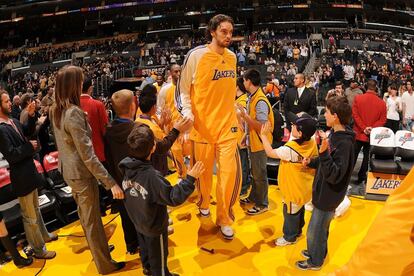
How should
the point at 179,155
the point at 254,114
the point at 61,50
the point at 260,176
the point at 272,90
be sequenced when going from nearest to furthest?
the point at 254,114, the point at 260,176, the point at 179,155, the point at 272,90, the point at 61,50

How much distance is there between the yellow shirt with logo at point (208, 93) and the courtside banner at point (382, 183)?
230 cm

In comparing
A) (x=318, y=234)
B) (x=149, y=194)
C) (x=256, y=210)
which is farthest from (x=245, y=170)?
(x=149, y=194)

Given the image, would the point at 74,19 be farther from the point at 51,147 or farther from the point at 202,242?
the point at 202,242

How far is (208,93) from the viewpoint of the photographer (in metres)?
3.71

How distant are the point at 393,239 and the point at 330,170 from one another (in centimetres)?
230

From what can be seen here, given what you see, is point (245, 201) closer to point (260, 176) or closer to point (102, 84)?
point (260, 176)

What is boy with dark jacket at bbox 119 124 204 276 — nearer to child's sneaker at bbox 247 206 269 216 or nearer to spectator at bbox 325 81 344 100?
child's sneaker at bbox 247 206 269 216

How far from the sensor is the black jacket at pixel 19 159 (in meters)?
3.48

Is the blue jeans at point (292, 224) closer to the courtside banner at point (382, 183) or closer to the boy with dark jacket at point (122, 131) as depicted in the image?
the boy with dark jacket at point (122, 131)

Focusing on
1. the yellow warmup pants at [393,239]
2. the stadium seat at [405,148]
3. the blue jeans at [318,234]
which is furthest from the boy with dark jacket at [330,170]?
the stadium seat at [405,148]

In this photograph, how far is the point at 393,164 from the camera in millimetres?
5008

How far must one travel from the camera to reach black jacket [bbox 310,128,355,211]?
9.87 feet

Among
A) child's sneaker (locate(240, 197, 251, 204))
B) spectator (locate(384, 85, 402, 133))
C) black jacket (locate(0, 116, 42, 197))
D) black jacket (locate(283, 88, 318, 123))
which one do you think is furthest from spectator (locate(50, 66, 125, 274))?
spectator (locate(384, 85, 402, 133))

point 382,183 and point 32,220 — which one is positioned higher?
point 32,220
